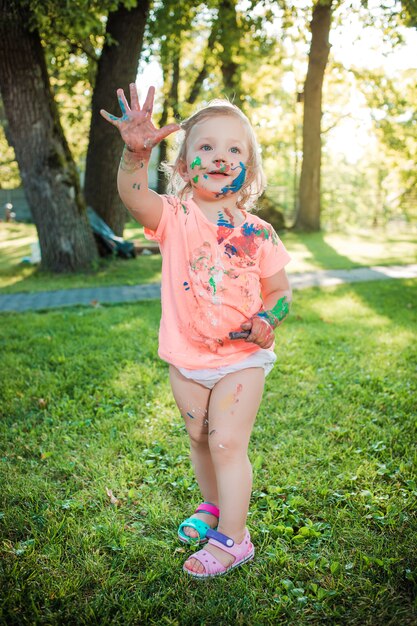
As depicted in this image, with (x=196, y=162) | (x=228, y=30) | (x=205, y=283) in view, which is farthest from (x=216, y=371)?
(x=228, y=30)

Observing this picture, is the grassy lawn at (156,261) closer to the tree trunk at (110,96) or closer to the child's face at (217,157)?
the tree trunk at (110,96)

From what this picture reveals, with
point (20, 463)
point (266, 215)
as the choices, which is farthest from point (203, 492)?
point (266, 215)

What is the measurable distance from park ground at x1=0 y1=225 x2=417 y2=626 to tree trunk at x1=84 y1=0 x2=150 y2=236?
16.9 feet

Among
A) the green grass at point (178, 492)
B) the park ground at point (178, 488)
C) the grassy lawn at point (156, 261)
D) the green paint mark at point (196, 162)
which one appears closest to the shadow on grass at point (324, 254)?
the grassy lawn at point (156, 261)

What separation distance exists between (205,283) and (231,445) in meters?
0.66

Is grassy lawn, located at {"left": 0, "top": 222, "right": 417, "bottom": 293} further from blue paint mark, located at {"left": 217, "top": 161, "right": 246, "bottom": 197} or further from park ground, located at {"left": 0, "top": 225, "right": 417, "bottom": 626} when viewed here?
blue paint mark, located at {"left": 217, "top": 161, "right": 246, "bottom": 197}

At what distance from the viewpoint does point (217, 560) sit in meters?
2.13

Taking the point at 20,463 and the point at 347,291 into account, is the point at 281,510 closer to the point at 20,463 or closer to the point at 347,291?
the point at 20,463

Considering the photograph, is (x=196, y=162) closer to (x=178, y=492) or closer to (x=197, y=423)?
(x=197, y=423)

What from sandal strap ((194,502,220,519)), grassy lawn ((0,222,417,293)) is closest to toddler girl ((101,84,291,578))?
sandal strap ((194,502,220,519))

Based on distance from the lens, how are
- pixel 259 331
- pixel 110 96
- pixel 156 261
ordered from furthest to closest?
pixel 156 261 → pixel 110 96 → pixel 259 331

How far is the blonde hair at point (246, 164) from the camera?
2.24 meters

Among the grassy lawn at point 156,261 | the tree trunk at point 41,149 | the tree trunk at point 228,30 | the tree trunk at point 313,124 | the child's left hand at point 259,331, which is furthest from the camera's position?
the tree trunk at point 313,124

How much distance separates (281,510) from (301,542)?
0.79 feet
